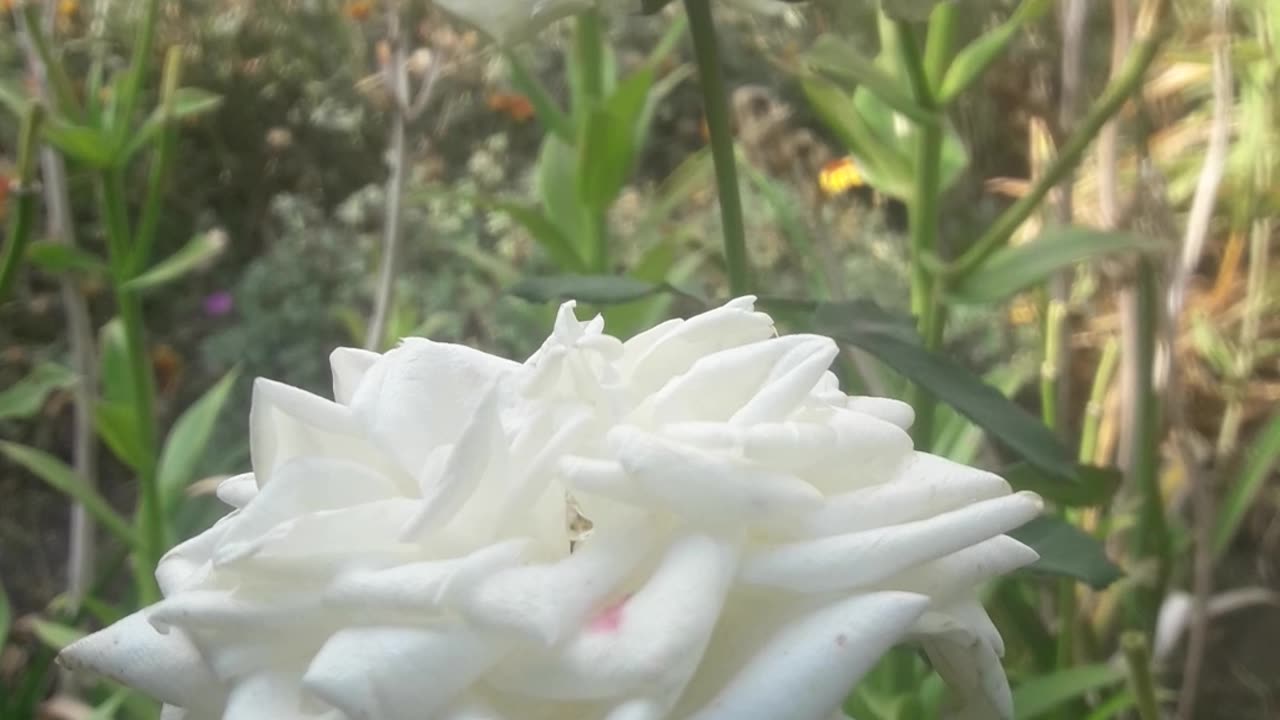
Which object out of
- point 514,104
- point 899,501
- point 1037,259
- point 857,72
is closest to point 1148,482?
point 1037,259

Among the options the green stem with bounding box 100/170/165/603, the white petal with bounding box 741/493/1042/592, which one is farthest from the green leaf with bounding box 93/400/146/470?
the white petal with bounding box 741/493/1042/592

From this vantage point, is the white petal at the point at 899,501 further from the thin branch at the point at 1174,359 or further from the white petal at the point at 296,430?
the thin branch at the point at 1174,359

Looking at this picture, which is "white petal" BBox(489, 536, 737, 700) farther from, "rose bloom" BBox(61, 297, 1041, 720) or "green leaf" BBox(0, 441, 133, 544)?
"green leaf" BBox(0, 441, 133, 544)

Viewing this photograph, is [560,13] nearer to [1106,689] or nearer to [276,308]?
[1106,689]

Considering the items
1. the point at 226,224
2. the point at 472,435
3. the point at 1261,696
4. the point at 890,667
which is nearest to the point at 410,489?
the point at 472,435

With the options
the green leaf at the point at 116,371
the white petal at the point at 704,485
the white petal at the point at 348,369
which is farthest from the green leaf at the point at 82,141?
the white petal at the point at 704,485
